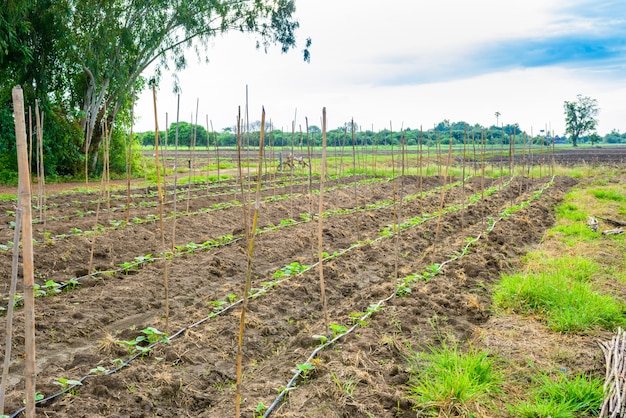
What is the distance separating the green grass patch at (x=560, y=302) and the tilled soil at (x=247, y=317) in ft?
0.97

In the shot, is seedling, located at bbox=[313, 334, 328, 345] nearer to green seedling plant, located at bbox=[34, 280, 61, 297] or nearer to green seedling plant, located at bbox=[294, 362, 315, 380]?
green seedling plant, located at bbox=[294, 362, 315, 380]

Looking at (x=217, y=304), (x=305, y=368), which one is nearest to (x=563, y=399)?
(x=305, y=368)

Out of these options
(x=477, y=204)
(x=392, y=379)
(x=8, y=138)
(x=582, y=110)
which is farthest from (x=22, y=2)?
(x=582, y=110)

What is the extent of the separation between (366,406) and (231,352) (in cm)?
139

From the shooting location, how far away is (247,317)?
4.52 m

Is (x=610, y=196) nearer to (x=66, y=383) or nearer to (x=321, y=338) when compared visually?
(x=321, y=338)

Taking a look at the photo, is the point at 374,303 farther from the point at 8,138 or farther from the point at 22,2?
the point at 8,138

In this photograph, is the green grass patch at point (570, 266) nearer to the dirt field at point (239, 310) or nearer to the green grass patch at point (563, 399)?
the dirt field at point (239, 310)

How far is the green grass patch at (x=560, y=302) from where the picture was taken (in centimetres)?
437

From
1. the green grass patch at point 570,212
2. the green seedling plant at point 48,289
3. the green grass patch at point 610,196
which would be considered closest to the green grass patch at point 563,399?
the green seedling plant at point 48,289

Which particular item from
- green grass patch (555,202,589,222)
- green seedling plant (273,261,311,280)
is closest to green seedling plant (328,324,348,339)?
green seedling plant (273,261,311,280)

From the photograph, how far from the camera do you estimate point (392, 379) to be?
345 cm

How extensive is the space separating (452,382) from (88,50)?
49.2 feet

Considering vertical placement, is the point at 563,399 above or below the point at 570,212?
below
